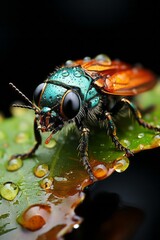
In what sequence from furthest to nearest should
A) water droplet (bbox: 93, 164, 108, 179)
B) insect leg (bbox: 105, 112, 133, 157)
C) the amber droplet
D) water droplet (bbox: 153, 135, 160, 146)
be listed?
insect leg (bbox: 105, 112, 133, 157)
water droplet (bbox: 153, 135, 160, 146)
water droplet (bbox: 93, 164, 108, 179)
the amber droplet

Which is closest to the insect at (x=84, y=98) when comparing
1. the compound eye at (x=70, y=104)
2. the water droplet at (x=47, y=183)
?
the compound eye at (x=70, y=104)

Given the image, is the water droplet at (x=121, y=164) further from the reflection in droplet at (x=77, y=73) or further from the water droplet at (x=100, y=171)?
the reflection in droplet at (x=77, y=73)

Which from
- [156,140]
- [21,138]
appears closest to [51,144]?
[21,138]

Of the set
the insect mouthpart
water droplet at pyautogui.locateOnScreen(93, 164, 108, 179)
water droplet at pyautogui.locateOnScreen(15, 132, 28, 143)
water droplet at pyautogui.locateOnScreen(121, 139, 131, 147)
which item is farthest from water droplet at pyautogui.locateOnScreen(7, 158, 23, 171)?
water droplet at pyautogui.locateOnScreen(121, 139, 131, 147)

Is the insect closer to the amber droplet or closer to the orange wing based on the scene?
the orange wing

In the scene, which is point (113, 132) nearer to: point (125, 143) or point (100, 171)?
point (125, 143)
